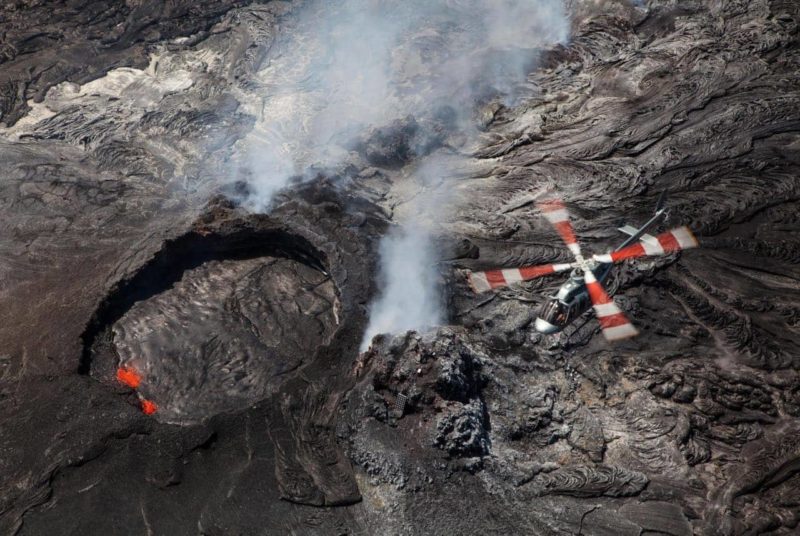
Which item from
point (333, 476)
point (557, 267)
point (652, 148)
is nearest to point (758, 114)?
point (652, 148)

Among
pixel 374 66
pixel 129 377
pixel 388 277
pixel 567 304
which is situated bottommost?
pixel 129 377

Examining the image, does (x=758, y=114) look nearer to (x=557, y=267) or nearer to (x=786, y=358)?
(x=786, y=358)

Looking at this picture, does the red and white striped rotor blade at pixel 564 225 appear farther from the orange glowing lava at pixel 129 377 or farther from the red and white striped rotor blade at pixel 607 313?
the orange glowing lava at pixel 129 377

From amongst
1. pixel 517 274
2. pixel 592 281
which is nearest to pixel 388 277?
pixel 517 274

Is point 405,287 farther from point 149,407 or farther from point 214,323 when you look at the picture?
point 149,407

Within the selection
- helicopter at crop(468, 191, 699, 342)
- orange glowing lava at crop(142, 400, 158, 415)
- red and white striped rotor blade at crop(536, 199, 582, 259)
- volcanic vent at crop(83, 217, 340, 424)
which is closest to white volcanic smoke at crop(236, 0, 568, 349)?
volcanic vent at crop(83, 217, 340, 424)

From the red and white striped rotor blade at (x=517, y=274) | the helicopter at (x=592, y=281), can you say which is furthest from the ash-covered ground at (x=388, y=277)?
the red and white striped rotor blade at (x=517, y=274)

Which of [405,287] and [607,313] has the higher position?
[607,313]

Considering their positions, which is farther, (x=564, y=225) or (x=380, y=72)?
(x=380, y=72)

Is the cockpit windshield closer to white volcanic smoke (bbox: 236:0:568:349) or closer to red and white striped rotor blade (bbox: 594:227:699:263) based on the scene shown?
red and white striped rotor blade (bbox: 594:227:699:263)
